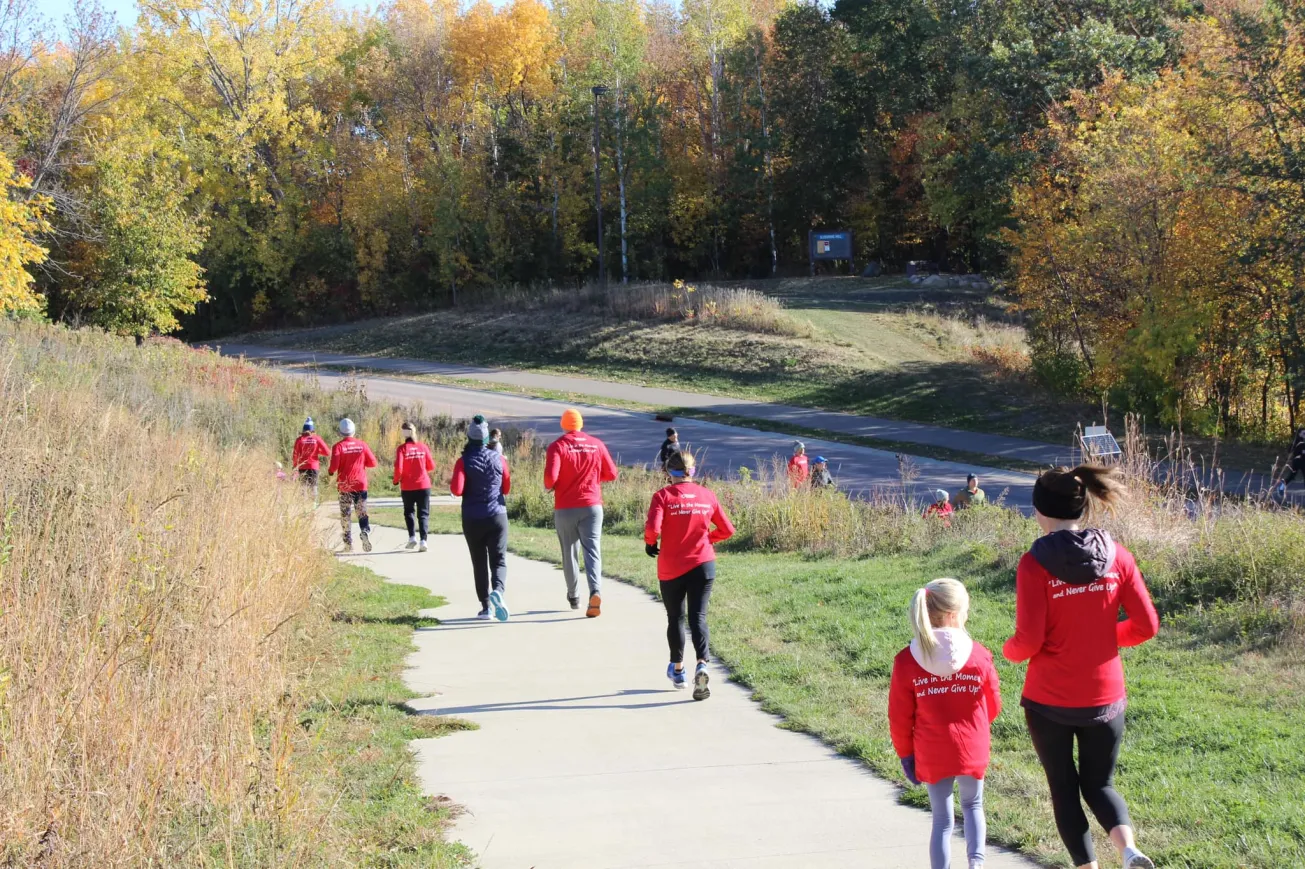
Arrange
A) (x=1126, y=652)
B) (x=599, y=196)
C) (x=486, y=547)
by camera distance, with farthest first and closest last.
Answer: (x=599, y=196)
(x=486, y=547)
(x=1126, y=652)

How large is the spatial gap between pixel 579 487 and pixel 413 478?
4717 millimetres

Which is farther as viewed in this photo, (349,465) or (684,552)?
(349,465)

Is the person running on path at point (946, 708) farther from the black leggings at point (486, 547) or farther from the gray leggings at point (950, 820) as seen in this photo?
the black leggings at point (486, 547)

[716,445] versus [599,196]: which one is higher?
[599,196]

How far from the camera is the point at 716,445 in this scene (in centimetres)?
2783

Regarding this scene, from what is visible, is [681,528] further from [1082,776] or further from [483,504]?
[1082,776]

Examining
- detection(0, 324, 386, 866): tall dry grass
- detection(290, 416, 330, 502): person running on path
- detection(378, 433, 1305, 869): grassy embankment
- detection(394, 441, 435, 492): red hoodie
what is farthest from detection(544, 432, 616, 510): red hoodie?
detection(290, 416, 330, 502): person running on path

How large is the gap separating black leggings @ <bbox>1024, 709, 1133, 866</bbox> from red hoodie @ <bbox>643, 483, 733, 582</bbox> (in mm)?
3777

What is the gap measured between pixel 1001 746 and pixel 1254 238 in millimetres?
21672

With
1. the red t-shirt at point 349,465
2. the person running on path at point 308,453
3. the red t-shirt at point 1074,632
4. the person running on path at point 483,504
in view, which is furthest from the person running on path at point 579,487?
the red t-shirt at point 1074,632

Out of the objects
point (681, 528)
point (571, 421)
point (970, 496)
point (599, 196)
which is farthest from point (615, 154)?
point (681, 528)

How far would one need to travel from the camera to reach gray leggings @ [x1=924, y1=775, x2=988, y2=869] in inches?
189

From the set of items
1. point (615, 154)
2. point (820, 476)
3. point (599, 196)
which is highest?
point (615, 154)

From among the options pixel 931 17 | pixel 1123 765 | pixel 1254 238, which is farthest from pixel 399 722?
pixel 931 17
